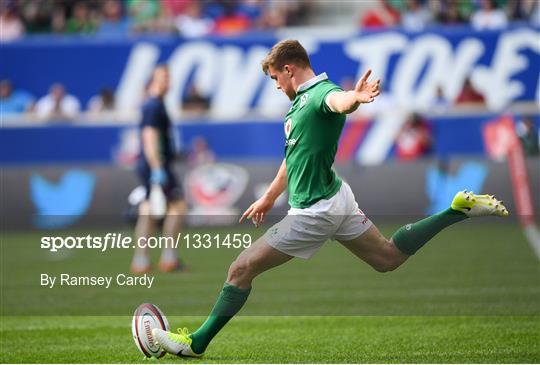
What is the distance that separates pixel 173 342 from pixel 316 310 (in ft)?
11.1

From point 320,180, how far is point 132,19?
20648 millimetres

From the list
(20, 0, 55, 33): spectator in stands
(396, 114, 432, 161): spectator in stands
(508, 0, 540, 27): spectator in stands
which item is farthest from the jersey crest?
(20, 0, 55, 33): spectator in stands

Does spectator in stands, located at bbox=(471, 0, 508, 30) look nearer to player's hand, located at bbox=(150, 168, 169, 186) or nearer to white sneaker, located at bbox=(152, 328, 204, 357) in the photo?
player's hand, located at bbox=(150, 168, 169, 186)

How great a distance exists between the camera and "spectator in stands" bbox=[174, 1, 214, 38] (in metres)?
27.5

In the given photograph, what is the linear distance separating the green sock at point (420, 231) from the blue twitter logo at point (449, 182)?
12.5 m

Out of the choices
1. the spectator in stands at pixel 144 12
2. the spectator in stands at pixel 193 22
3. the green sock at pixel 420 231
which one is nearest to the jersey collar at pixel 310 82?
the green sock at pixel 420 231

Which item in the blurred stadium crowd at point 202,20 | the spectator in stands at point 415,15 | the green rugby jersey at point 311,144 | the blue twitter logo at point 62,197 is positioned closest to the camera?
the green rugby jersey at point 311,144

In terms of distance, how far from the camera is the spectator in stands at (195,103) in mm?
25438

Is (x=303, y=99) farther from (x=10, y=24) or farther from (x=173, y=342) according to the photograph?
(x=10, y=24)

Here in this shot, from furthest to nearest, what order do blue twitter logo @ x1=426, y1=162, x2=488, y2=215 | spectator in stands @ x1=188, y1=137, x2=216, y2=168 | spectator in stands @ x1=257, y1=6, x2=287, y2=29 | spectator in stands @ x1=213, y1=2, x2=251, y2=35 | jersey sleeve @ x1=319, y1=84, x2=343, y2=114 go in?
spectator in stands @ x1=213, y1=2, x2=251, y2=35 → spectator in stands @ x1=257, y1=6, x2=287, y2=29 → spectator in stands @ x1=188, y1=137, x2=216, y2=168 → blue twitter logo @ x1=426, y1=162, x2=488, y2=215 → jersey sleeve @ x1=319, y1=84, x2=343, y2=114

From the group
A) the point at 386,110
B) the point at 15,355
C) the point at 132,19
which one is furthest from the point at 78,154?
the point at 15,355

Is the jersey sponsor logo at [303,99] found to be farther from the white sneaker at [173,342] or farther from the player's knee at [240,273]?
the white sneaker at [173,342]

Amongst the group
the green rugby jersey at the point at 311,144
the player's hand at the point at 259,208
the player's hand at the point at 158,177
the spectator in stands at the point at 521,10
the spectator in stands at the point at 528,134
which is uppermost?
the green rugby jersey at the point at 311,144

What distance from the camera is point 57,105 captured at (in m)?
25.9
